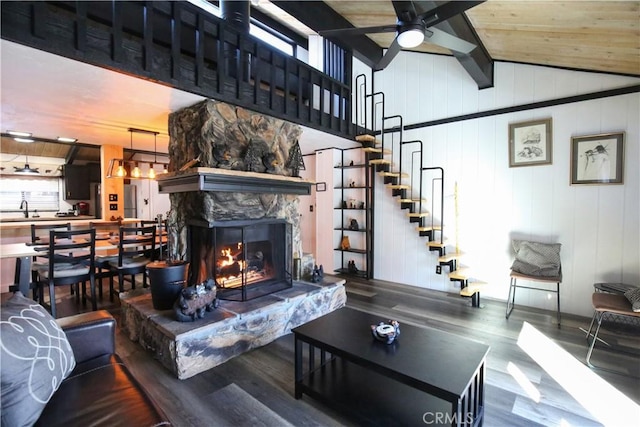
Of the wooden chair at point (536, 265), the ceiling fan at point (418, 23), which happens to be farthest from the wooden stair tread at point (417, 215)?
the ceiling fan at point (418, 23)

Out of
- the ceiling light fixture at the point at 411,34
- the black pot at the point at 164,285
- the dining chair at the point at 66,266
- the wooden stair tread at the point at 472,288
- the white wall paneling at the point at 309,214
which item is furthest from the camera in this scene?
the white wall paneling at the point at 309,214

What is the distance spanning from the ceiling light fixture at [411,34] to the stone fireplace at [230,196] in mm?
1741

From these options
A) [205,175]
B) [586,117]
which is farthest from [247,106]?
[586,117]

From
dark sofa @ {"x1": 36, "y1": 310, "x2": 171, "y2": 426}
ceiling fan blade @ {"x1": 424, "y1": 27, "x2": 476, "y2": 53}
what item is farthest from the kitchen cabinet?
ceiling fan blade @ {"x1": 424, "y1": 27, "x2": 476, "y2": 53}

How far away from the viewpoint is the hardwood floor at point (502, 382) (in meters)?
1.94

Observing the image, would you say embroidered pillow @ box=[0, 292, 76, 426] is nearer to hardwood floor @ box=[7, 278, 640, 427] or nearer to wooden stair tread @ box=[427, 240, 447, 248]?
hardwood floor @ box=[7, 278, 640, 427]

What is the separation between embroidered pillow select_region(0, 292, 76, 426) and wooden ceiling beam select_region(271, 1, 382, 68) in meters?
3.61

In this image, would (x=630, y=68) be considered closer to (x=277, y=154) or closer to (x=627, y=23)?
(x=627, y=23)

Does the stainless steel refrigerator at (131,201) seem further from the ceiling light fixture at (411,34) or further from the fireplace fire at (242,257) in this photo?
the ceiling light fixture at (411,34)

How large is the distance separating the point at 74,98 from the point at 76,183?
6078 mm

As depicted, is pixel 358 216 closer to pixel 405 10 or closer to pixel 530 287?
pixel 530 287

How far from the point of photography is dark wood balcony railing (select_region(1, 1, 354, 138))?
6.63 ft

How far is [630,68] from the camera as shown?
3174 mm

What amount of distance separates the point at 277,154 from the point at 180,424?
276 cm
